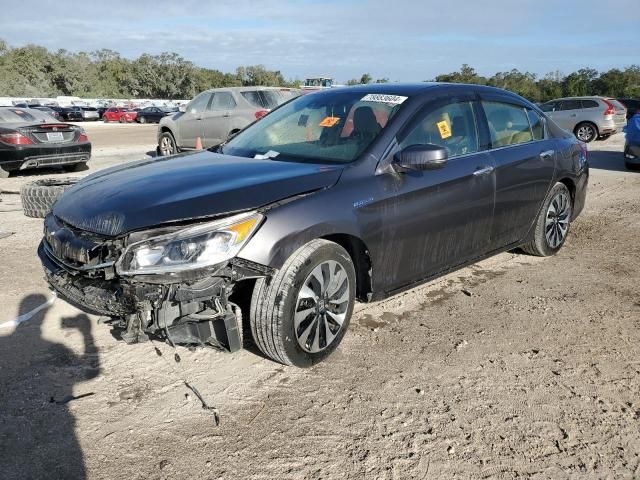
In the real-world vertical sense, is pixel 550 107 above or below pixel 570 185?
above

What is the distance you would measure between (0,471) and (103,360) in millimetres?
1021

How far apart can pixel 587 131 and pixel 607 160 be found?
549cm

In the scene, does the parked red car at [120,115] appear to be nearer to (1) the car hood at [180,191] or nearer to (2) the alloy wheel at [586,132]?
(2) the alloy wheel at [586,132]

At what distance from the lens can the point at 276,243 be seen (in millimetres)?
2943

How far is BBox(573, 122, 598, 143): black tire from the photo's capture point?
61.9 feet

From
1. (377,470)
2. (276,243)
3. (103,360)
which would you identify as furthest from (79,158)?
(377,470)

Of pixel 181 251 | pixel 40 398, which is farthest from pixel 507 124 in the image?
pixel 40 398

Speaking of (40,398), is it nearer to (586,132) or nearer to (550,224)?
(550,224)

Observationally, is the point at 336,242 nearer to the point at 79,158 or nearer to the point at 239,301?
the point at 239,301

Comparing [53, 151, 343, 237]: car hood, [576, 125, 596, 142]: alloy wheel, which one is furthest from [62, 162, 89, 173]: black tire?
[576, 125, 596, 142]: alloy wheel

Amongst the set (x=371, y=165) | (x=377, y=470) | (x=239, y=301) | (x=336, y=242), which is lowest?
(x=377, y=470)

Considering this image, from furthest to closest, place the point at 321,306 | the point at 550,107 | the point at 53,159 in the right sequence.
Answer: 1. the point at 550,107
2. the point at 53,159
3. the point at 321,306

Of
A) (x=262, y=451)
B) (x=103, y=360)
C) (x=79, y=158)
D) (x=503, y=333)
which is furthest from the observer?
(x=79, y=158)

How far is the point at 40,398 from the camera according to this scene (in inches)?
116
